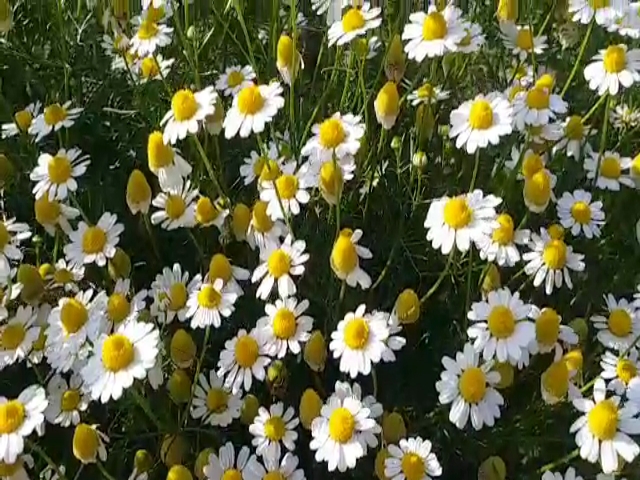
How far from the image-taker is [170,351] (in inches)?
45.5

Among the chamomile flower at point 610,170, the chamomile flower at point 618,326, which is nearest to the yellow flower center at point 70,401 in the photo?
the chamomile flower at point 618,326

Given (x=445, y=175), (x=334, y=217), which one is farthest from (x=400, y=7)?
(x=334, y=217)

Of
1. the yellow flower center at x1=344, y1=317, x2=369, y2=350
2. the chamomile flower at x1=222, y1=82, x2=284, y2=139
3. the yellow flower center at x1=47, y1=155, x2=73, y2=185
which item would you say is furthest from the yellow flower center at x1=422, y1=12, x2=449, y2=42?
the yellow flower center at x1=47, y1=155, x2=73, y2=185

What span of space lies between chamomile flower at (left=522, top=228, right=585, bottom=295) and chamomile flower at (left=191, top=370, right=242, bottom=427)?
399 millimetres

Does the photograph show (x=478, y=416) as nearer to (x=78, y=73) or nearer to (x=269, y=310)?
(x=269, y=310)

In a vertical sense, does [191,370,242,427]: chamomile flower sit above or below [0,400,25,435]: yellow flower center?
below

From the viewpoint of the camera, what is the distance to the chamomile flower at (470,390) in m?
1.07

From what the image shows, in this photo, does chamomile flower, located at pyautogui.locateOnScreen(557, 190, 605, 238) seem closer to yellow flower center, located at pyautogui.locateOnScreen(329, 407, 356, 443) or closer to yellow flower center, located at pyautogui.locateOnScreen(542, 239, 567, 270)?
yellow flower center, located at pyautogui.locateOnScreen(542, 239, 567, 270)

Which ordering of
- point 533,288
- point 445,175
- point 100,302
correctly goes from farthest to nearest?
point 445,175, point 533,288, point 100,302

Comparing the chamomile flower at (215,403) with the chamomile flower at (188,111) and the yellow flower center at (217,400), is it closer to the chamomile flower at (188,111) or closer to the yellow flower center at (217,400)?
the yellow flower center at (217,400)

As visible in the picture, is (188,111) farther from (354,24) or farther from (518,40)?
(518,40)

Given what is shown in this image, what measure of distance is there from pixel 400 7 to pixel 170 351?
2.14 feet

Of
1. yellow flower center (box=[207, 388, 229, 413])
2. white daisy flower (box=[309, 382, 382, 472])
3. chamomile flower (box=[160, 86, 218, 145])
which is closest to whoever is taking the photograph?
white daisy flower (box=[309, 382, 382, 472])

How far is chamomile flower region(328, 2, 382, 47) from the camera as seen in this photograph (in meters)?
1.34
